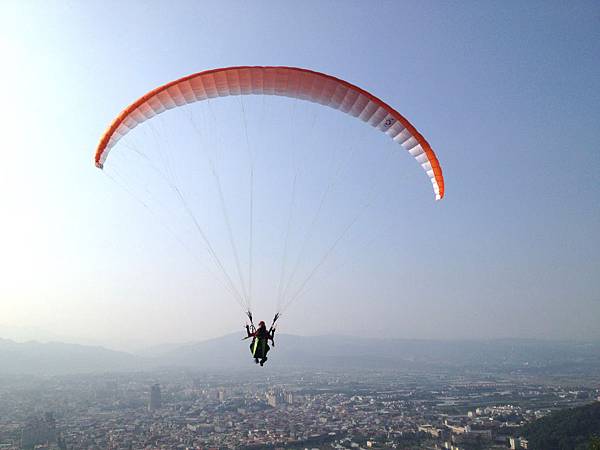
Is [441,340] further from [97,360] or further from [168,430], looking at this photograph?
[168,430]

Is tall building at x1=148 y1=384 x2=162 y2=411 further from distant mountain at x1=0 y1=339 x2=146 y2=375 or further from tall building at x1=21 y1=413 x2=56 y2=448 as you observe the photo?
distant mountain at x1=0 y1=339 x2=146 y2=375

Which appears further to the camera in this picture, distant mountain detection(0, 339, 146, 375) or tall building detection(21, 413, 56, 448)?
distant mountain detection(0, 339, 146, 375)

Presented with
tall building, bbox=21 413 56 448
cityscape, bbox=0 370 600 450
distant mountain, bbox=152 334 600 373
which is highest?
tall building, bbox=21 413 56 448

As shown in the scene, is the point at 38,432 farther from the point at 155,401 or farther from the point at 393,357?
the point at 393,357

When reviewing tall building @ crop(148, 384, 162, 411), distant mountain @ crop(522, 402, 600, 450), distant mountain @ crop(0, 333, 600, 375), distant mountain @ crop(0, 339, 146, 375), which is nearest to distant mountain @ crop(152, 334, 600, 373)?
distant mountain @ crop(0, 333, 600, 375)

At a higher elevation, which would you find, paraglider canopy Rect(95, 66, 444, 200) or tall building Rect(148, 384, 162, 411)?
paraglider canopy Rect(95, 66, 444, 200)

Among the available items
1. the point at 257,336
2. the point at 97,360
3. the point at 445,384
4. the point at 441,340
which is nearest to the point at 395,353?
the point at 441,340
